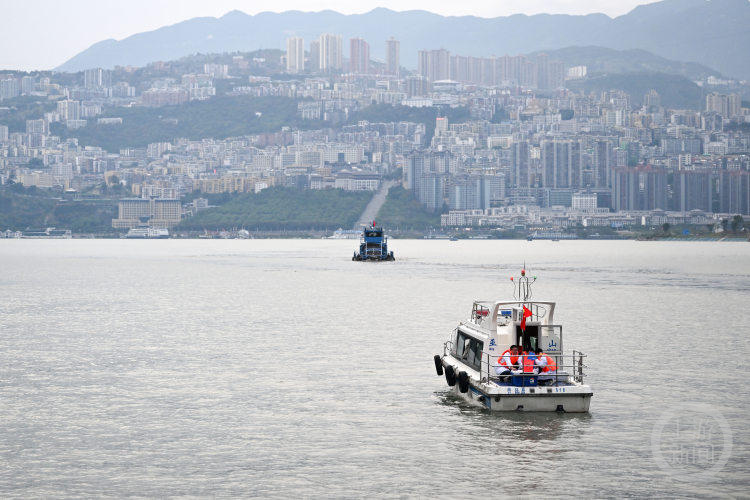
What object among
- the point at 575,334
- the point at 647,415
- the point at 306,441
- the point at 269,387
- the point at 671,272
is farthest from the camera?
the point at 671,272

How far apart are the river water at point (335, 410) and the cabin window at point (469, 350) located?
1091 mm

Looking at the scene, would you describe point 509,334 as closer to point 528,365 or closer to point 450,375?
point 528,365

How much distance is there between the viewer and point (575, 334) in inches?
1907

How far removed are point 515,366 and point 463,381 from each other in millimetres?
2350

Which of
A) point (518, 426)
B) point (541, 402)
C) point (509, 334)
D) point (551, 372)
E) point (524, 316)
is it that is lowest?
point (518, 426)

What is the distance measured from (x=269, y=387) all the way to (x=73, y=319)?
26184 millimetres

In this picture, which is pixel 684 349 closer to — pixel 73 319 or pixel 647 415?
pixel 647 415

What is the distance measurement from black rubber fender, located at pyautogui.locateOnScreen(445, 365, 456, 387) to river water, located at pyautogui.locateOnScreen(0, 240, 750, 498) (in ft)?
2.15

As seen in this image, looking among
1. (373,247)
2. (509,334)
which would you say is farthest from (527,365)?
(373,247)

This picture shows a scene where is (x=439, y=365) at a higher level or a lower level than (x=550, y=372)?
lower

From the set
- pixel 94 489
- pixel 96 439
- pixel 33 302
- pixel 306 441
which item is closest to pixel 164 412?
pixel 96 439

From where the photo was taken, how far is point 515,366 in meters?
26.8

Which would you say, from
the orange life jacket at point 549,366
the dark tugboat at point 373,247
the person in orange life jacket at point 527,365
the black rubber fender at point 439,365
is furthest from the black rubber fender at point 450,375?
the dark tugboat at point 373,247

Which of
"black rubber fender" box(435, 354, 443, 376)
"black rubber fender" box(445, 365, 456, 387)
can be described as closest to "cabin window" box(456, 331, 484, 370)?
"black rubber fender" box(445, 365, 456, 387)
